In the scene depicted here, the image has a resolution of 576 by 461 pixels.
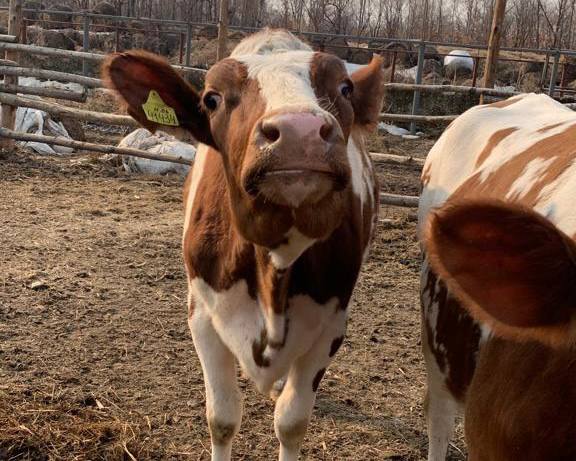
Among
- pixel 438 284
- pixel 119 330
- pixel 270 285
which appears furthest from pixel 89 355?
pixel 438 284

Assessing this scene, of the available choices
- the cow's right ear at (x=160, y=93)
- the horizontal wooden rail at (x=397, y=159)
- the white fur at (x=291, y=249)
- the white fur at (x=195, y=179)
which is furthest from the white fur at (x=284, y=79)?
the horizontal wooden rail at (x=397, y=159)

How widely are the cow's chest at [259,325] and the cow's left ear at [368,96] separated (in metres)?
0.74

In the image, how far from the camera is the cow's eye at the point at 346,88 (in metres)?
2.53

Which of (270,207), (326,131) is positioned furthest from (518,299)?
(270,207)

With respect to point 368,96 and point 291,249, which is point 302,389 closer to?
point 291,249

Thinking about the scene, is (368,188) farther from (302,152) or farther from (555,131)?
(302,152)

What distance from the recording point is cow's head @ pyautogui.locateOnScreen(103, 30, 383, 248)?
6.61 ft

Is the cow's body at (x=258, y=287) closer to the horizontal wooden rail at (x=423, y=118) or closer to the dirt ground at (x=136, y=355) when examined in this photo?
the dirt ground at (x=136, y=355)

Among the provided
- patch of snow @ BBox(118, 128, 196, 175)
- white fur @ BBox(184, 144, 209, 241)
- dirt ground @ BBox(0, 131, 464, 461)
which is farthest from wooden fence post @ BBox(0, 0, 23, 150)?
white fur @ BBox(184, 144, 209, 241)

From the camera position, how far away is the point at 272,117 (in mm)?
2021

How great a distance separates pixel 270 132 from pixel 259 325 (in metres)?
0.96

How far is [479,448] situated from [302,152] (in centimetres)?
87

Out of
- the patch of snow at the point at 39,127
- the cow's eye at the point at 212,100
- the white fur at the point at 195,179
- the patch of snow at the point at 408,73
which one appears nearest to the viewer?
the cow's eye at the point at 212,100

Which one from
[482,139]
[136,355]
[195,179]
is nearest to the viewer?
[195,179]
